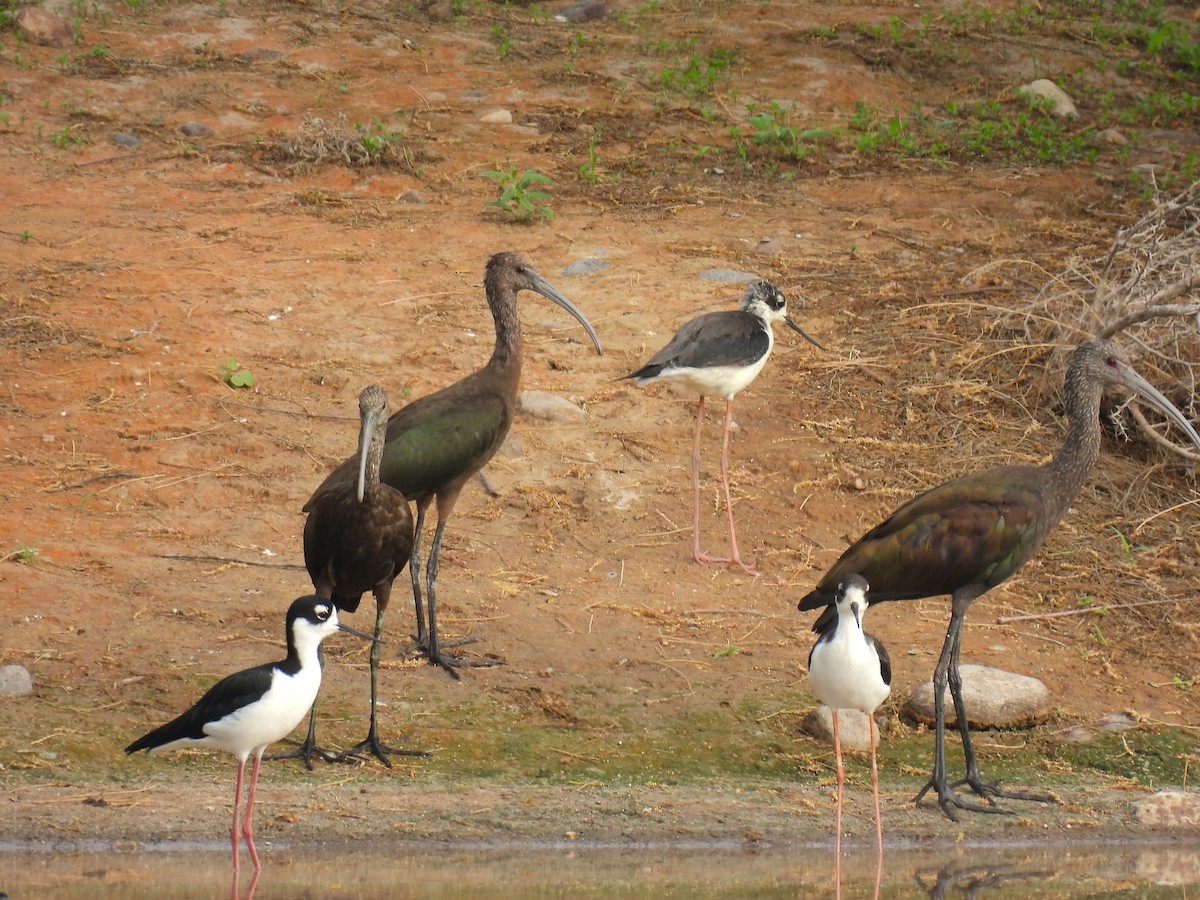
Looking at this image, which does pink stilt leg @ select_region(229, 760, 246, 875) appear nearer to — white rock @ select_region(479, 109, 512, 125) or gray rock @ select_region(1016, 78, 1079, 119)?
white rock @ select_region(479, 109, 512, 125)

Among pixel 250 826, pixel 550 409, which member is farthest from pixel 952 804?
pixel 550 409

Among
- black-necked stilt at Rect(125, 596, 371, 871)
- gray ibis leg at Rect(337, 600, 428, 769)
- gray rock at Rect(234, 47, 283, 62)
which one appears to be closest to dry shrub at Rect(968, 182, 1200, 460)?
gray ibis leg at Rect(337, 600, 428, 769)

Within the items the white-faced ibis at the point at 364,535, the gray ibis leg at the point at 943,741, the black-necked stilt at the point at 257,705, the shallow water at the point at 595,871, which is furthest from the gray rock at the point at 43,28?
the gray ibis leg at the point at 943,741

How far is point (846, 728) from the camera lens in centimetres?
697

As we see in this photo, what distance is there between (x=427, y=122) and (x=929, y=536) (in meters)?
8.66

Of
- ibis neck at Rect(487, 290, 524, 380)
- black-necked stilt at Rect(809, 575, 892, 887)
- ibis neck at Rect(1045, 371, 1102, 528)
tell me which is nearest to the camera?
black-necked stilt at Rect(809, 575, 892, 887)

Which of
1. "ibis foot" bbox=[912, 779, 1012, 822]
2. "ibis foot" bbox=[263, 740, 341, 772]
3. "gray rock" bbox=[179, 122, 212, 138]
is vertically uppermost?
"gray rock" bbox=[179, 122, 212, 138]

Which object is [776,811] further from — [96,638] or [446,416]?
Answer: [96,638]

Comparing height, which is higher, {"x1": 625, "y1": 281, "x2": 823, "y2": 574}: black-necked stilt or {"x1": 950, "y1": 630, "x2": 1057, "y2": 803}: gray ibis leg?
{"x1": 625, "y1": 281, "x2": 823, "y2": 574}: black-necked stilt

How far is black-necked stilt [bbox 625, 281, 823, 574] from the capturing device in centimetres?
872

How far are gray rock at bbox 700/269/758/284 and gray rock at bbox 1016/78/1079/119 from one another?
17.6ft

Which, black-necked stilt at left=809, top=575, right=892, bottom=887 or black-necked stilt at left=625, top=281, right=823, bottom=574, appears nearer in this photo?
black-necked stilt at left=809, top=575, right=892, bottom=887

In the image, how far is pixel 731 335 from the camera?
886 centimetres

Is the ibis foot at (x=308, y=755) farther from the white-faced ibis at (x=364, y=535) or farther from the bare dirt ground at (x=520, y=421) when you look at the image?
the bare dirt ground at (x=520, y=421)
